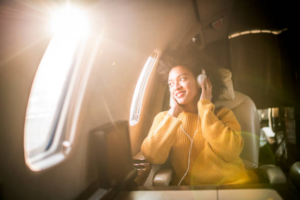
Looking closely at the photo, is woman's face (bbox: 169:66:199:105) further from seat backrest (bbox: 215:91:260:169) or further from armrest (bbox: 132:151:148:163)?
armrest (bbox: 132:151:148:163)

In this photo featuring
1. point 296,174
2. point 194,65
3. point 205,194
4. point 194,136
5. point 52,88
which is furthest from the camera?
point 194,65

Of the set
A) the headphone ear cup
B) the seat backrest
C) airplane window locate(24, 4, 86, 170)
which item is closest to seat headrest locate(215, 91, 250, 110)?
the seat backrest

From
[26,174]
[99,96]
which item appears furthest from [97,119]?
[26,174]

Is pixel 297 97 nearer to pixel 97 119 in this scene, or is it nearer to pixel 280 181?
pixel 280 181

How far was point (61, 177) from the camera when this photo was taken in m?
0.76

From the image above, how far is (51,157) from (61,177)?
94 mm

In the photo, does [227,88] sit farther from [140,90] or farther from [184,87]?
[140,90]

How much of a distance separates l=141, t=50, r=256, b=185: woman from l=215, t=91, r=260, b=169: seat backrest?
12 cm

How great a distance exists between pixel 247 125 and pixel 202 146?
47cm

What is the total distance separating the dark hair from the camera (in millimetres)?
1431

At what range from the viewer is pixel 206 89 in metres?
1.40

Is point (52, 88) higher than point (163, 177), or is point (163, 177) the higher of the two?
point (52, 88)

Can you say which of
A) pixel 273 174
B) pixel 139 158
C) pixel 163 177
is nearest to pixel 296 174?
pixel 273 174

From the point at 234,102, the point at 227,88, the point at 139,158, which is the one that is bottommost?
the point at 139,158
